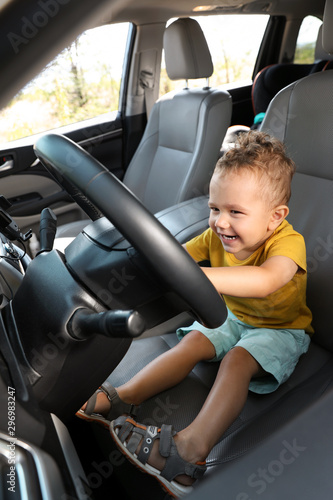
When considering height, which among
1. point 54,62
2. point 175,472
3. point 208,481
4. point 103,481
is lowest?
point 103,481

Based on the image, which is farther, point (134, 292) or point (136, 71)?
point (136, 71)

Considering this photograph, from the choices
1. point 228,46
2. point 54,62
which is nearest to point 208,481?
point 54,62

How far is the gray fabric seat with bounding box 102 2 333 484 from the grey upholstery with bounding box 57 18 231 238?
63 cm

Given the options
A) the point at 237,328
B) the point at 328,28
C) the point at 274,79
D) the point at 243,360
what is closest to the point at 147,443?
the point at 243,360

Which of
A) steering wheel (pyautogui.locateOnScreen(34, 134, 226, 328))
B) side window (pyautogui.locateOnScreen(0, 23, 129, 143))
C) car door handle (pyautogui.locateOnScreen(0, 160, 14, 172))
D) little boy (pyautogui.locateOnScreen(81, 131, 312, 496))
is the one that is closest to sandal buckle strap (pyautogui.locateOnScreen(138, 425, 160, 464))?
little boy (pyautogui.locateOnScreen(81, 131, 312, 496))

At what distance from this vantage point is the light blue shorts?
1170 millimetres

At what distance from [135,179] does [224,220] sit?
4.64ft

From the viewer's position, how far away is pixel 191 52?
2.24 m

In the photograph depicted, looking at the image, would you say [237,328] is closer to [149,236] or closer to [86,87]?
[149,236]

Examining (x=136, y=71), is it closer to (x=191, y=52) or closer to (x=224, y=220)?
(x=191, y=52)

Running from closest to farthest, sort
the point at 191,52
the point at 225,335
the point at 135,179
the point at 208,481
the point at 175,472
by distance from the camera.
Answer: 1. the point at 208,481
2. the point at 175,472
3. the point at 225,335
4. the point at 191,52
5. the point at 135,179

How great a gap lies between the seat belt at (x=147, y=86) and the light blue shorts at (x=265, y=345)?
5.93ft

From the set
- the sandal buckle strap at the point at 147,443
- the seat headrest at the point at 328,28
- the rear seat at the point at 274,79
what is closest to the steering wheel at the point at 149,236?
the sandal buckle strap at the point at 147,443

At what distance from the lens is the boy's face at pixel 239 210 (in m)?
1.12
